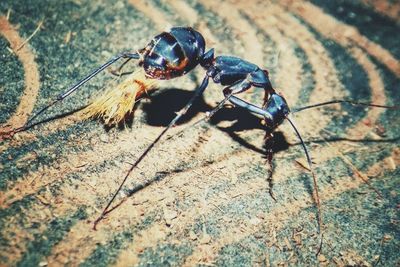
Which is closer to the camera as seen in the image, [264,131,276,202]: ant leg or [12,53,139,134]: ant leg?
[12,53,139,134]: ant leg

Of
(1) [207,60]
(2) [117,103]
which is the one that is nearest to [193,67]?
(1) [207,60]

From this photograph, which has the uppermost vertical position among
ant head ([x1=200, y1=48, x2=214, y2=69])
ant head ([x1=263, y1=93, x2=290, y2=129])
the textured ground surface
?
ant head ([x1=200, y1=48, x2=214, y2=69])

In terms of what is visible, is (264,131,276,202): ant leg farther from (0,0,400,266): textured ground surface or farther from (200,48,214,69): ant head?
(200,48,214,69): ant head

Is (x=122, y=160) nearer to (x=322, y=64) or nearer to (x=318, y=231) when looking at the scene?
(x=318, y=231)

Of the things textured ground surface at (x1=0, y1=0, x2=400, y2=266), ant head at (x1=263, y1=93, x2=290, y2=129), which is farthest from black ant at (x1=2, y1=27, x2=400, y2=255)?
textured ground surface at (x1=0, y1=0, x2=400, y2=266)

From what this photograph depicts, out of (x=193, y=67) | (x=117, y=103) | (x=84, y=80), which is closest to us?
(x=84, y=80)

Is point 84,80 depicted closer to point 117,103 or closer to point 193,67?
point 117,103
